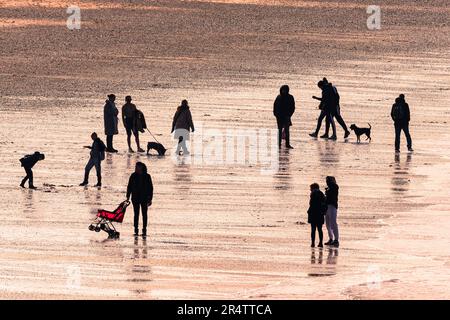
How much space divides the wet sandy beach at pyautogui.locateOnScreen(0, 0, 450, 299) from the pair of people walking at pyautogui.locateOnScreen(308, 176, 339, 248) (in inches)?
14.2

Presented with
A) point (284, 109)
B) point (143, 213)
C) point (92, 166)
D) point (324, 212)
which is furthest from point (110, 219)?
point (284, 109)

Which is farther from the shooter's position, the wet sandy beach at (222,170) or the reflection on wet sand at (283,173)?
the reflection on wet sand at (283,173)

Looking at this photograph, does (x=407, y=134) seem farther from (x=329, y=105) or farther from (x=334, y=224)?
(x=334, y=224)

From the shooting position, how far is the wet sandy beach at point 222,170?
2997 cm

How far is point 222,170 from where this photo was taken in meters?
42.4

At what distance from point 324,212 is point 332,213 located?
437 millimetres

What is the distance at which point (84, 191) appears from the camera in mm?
38625

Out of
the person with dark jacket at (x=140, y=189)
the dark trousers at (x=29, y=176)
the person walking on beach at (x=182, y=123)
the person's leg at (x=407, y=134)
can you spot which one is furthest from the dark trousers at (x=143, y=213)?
the person's leg at (x=407, y=134)

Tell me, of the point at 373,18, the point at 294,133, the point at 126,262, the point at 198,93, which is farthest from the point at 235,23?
the point at 126,262

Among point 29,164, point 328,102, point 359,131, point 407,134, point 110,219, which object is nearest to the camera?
point 110,219

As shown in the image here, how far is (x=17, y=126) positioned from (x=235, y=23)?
40.1 metres

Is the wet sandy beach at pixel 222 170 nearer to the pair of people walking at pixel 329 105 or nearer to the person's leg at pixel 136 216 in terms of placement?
the person's leg at pixel 136 216

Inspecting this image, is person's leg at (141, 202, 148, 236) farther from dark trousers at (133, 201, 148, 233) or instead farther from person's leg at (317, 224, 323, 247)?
person's leg at (317, 224, 323, 247)

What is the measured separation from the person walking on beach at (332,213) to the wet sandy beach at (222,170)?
347 millimetres
